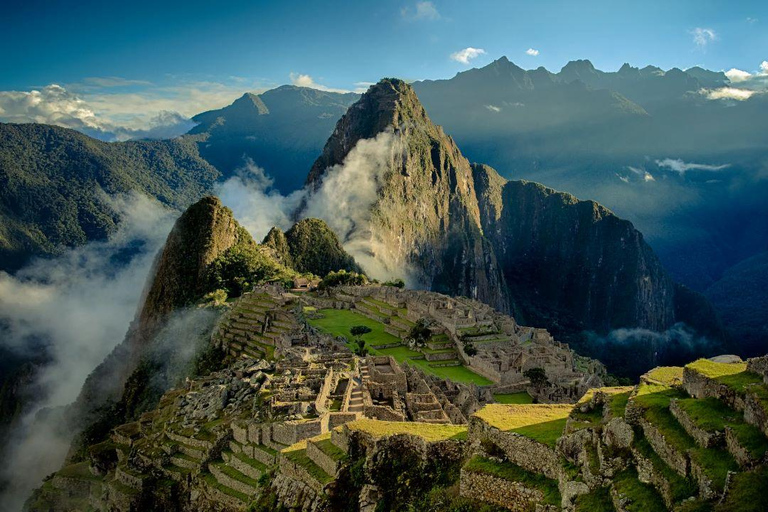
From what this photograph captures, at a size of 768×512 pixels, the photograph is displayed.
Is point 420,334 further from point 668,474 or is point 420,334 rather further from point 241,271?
point 668,474

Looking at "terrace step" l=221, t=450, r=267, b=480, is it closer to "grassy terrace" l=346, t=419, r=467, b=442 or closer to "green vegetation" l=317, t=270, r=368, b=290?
"grassy terrace" l=346, t=419, r=467, b=442

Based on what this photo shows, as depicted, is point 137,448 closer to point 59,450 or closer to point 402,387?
point 402,387

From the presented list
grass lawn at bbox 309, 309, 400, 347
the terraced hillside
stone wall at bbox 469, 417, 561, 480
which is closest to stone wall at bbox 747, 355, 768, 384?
the terraced hillside

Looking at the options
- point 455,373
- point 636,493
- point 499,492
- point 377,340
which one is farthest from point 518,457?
point 377,340

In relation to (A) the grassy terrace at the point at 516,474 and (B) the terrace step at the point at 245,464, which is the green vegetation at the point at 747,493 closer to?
(A) the grassy terrace at the point at 516,474

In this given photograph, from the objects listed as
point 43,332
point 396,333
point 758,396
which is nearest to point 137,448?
point 758,396
